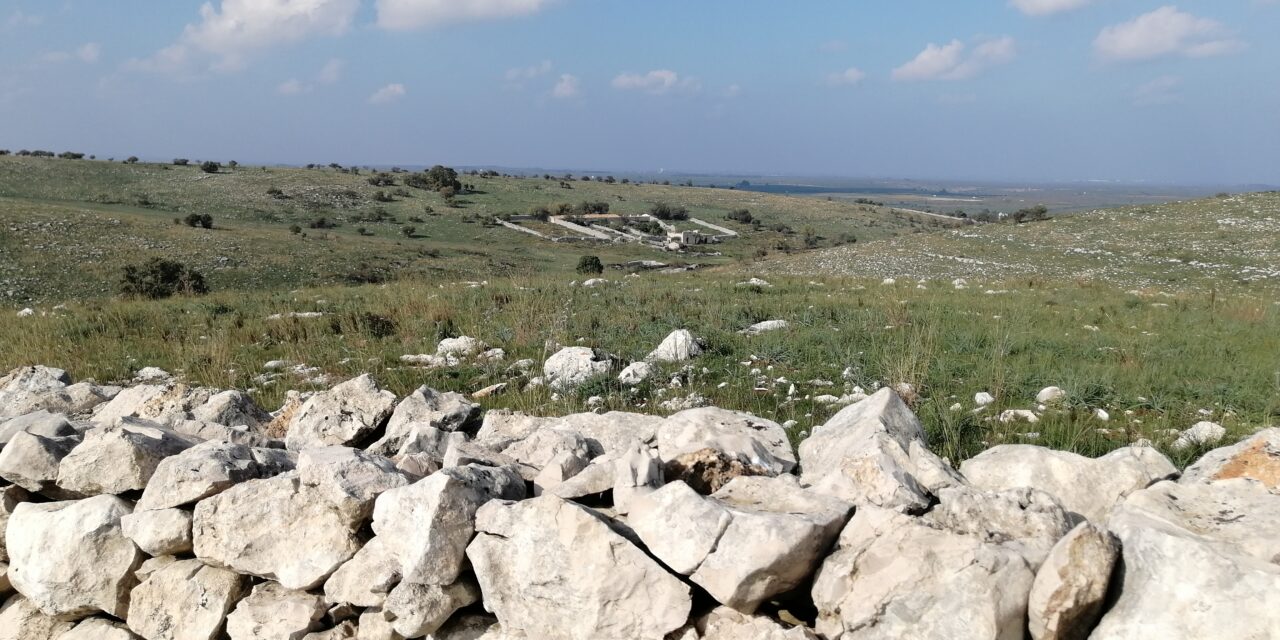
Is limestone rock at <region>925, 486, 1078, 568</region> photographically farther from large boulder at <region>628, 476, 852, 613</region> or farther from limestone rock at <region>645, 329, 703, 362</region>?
limestone rock at <region>645, 329, 703, 362</region>

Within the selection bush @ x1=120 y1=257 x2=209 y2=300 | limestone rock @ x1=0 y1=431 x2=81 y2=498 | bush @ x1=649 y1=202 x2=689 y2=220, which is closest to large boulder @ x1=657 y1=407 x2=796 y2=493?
limestone rock @ x1=0 y1=431 x2=81 y2=498

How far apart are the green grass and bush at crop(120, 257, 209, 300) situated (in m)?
8.35

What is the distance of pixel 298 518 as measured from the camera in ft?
12.8

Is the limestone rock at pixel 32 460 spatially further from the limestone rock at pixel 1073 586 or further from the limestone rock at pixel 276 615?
the limestone rock at pixel 1073 586

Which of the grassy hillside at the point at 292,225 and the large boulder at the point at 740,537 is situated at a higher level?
the large boulder at the point at 740,537

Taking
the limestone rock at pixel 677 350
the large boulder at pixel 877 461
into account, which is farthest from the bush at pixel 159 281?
the large boulder at pixel 877 461

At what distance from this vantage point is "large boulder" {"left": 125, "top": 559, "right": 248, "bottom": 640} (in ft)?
13.3

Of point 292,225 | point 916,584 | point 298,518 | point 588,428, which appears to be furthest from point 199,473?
point 292,225

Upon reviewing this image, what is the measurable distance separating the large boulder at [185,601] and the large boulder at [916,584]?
3.07 meters

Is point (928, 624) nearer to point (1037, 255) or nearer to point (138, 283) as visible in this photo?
point (138, 283)

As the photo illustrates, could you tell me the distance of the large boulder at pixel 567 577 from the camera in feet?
10.8

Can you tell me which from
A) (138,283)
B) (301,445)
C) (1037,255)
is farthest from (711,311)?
(1037,255)

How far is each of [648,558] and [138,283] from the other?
23.8 m

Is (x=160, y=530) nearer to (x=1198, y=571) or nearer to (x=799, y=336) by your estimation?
(x=1198, y=571)
